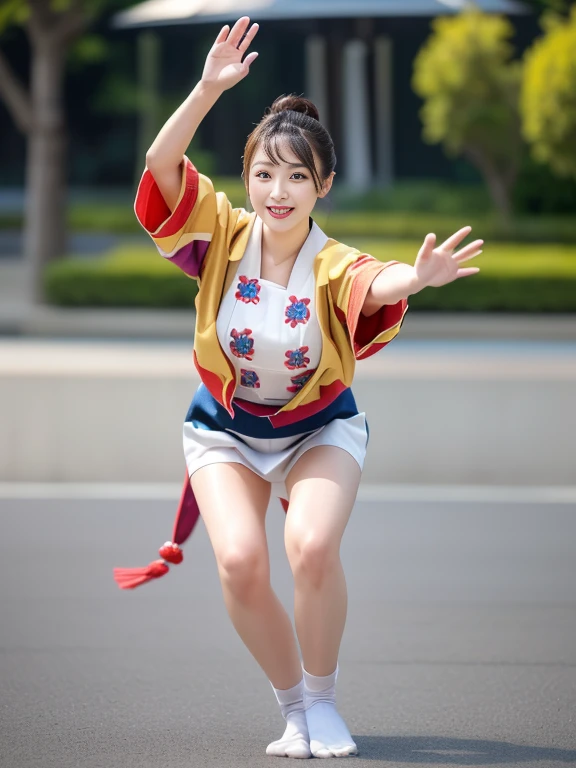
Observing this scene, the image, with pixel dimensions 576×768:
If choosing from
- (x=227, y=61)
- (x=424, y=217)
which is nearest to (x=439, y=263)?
→ (x=227, y=61)

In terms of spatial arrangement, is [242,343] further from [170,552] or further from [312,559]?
[170,552]

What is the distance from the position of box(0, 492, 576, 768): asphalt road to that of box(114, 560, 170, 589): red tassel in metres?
0.42

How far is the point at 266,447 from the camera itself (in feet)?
13.1

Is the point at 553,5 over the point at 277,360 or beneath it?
over

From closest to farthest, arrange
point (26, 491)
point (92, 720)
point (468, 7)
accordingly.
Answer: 1. point (92, 720)
2. point (26, 491)
3. point (468, 7)

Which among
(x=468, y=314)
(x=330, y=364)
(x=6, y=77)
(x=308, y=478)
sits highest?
(x=6, y=77)

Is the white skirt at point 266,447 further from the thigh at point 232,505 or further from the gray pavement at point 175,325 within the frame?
the gray pavement at point 175,325

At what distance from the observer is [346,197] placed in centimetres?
2116

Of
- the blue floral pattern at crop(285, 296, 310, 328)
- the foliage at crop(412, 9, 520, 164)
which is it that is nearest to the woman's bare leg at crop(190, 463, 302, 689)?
the blue floral pattern at crop(285, 296, 310, 328)

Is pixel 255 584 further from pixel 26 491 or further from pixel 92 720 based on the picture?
pixel 26 491

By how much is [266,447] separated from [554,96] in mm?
14234

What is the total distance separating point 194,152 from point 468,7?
13471 millimetres

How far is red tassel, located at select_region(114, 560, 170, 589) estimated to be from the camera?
4266 millimetres

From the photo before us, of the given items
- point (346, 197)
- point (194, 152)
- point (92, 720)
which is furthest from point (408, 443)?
point (194, 152)
